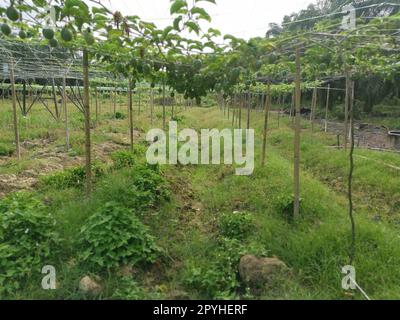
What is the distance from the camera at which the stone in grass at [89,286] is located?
109 inches

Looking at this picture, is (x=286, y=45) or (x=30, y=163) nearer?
(x=286, y=45)

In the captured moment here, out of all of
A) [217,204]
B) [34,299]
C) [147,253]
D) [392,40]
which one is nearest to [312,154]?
[217,204]

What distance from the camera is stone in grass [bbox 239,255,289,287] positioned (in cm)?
304

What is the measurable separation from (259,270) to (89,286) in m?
A: 1.57

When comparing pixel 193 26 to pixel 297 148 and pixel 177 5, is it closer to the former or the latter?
pixel 177 5

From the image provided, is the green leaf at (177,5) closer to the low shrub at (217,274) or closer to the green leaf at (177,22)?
the green leaf at (177,22)

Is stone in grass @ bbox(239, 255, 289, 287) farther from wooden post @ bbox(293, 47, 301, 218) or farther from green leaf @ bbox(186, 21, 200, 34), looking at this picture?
green leaf @ bbox(186, 21, 200, 34)

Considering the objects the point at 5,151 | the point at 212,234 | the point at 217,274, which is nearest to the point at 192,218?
the point at 212,234

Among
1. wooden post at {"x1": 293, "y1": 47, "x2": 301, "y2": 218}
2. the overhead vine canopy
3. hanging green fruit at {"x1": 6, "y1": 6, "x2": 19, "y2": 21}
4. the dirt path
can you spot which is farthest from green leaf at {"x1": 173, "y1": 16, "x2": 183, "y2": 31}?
the dirt path

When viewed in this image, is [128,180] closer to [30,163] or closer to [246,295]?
[30,163]

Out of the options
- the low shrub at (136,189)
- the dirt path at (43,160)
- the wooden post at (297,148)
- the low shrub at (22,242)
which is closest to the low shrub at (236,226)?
the wooden post at (297,148)

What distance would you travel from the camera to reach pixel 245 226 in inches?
156

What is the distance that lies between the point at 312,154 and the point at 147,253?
262 inches

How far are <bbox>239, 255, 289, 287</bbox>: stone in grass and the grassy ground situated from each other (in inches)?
2.9
